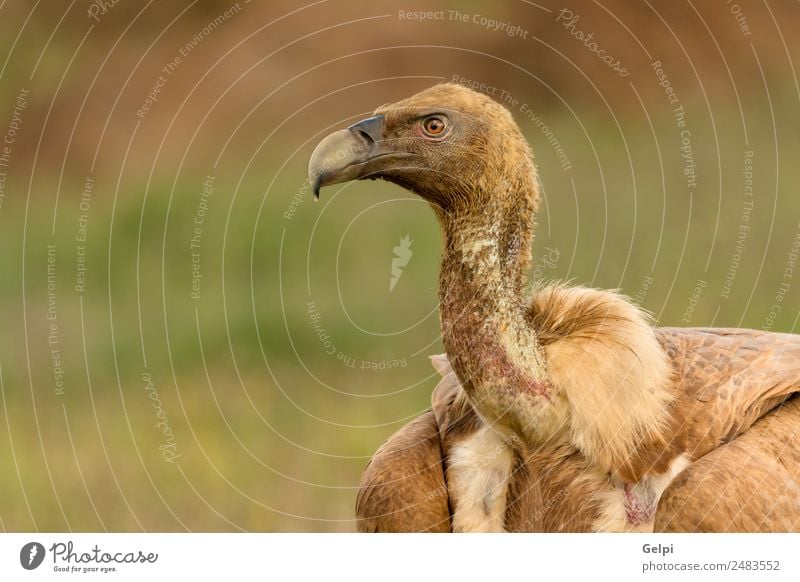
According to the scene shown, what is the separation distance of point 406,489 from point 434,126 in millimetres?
1361

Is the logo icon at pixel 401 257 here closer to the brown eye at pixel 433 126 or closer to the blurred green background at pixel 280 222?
the blurred green background at pixel 280 222

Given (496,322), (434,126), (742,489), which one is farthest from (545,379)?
(434,126)

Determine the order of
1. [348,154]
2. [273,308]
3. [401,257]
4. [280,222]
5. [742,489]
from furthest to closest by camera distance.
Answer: [280,222]
[273,308]
[401,257]
[348,154]
[742,489]

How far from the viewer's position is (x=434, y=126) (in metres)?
5.57

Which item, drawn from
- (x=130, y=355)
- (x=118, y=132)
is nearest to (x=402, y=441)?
(x=130, y=355)

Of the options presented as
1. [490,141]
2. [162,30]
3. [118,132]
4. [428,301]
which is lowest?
[428,301]

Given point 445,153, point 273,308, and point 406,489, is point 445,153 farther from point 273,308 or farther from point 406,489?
point 273,308

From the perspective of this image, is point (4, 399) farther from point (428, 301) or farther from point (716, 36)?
point (716, 36)

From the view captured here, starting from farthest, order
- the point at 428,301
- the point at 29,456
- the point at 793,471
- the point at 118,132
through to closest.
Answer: the point at 118,132 < the point at 428,301 < the point at 29,456 < the point at 793,471

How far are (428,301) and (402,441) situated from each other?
452 cm

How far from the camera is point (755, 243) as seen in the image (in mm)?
10961
